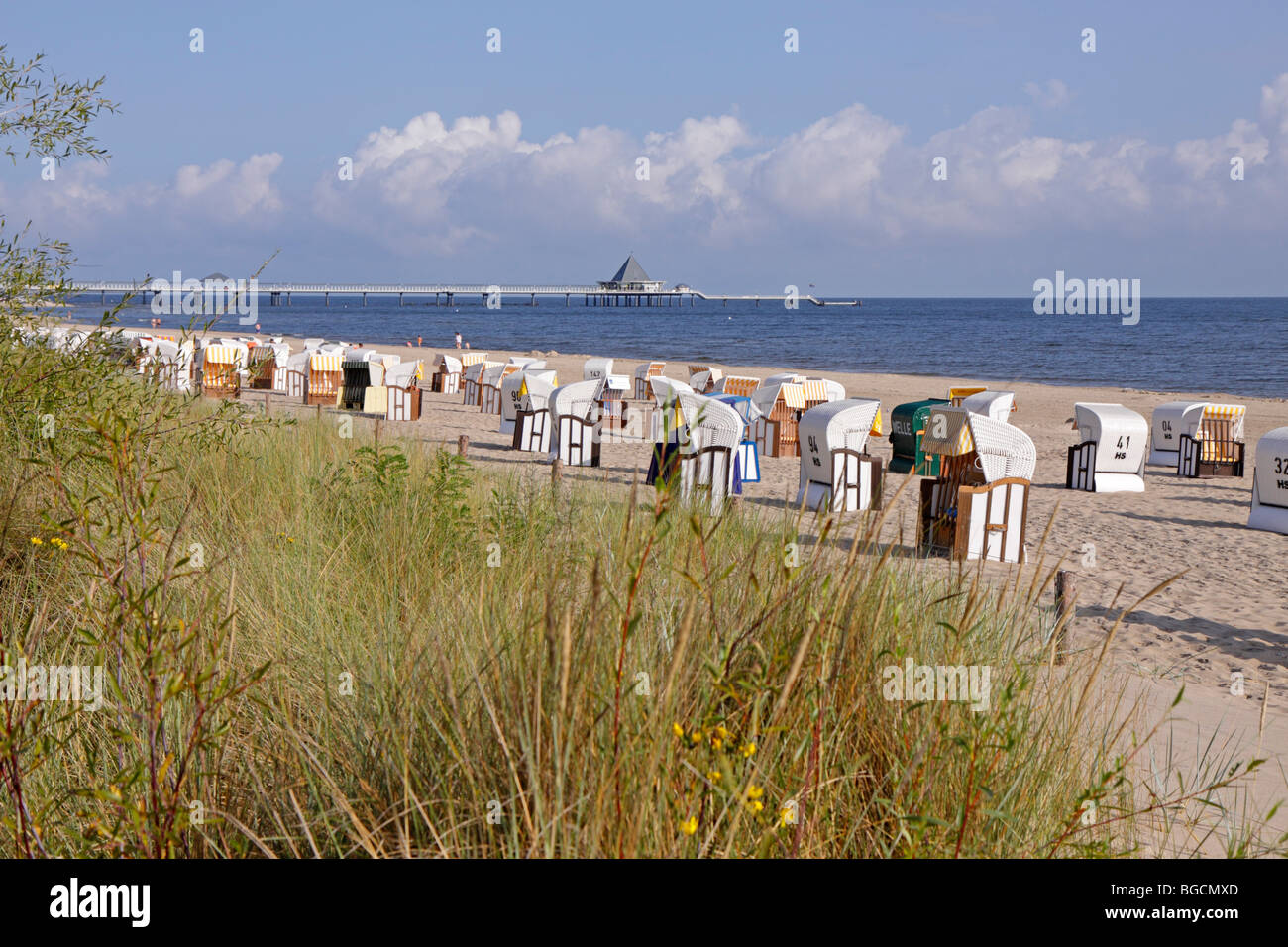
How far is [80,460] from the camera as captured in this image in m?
5.16

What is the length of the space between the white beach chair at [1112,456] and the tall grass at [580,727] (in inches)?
366

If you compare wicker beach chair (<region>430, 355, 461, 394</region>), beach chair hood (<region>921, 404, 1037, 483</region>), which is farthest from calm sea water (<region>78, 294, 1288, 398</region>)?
beach chair hood (<region>921, 404, 1037, 483</region>)

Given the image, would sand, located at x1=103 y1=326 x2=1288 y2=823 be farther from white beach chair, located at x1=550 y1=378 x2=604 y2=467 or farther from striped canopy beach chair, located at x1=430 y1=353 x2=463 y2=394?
striped canopy beach chair, located at x1=430 y1=353 x2=463 y2=394

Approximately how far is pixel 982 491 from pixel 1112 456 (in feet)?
16.8

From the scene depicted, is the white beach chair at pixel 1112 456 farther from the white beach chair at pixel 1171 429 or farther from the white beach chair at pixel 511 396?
the white beach chair at pixel 511 396

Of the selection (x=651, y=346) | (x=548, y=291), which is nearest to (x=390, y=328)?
(x=651, y=346)

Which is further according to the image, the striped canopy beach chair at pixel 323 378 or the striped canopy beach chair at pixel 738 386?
the striped canopy beach chair at pixel 323 378

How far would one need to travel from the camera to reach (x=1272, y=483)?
32.2 ft

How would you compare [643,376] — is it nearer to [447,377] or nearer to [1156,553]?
[447,377]

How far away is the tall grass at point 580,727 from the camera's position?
184 cm

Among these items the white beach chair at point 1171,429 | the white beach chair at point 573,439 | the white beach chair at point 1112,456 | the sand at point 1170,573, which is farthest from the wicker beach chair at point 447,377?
the white beach chair at point 1112,456

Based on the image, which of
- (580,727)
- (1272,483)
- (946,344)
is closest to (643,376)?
(1272,483)

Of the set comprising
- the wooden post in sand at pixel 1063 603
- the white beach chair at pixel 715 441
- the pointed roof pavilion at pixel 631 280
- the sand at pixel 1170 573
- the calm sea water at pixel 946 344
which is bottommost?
the sand at pixel 1170 573
